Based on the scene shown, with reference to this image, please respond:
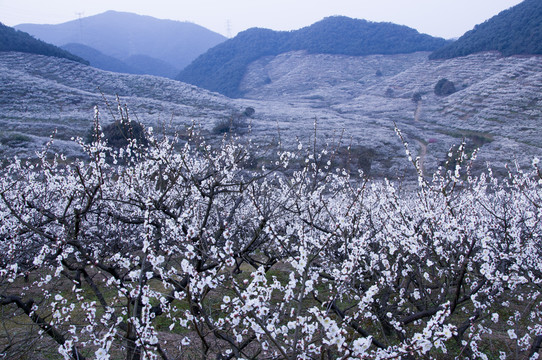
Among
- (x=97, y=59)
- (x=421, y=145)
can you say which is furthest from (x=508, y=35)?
(x=97, y=59)

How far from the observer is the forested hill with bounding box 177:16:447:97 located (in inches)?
4505

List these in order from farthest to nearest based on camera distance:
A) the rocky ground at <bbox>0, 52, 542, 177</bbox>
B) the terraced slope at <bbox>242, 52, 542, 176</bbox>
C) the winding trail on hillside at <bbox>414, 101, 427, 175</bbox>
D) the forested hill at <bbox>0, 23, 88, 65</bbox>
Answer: the forested hill at <bbox>0, 23, 88, 65</bbox>
the terraced slope at <bbox>242, 52, 542, 176</bbox>
the rocky ground at <bbox>0, 52, 542, 177</bbox>
the winding trail on hillside at <bbox>414, 101, 427, 175</bbox>

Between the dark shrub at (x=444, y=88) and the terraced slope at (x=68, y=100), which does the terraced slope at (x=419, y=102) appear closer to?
the dark shrub at (x=444, y=88)

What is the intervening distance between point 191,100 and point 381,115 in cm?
3670

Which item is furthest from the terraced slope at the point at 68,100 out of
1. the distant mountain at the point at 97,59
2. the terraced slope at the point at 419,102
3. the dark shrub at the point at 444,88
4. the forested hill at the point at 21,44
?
the distant mountain at the point at 97,59

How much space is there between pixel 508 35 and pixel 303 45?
234ft

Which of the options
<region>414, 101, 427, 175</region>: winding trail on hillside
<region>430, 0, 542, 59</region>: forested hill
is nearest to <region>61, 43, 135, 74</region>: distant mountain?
<region>414, 101, 427, 175</region>: winding trail on hillside

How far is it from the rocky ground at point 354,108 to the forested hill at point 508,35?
2.88m

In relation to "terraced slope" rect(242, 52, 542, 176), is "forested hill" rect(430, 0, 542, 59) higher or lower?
higher

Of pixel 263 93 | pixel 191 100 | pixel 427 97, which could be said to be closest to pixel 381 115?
pixel 427 97

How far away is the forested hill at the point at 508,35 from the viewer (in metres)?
69.5

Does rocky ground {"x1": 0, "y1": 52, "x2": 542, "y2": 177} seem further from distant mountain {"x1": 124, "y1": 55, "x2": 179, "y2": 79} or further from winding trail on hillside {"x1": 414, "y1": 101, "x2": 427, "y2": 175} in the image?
distant mountain {"x1": 124, "y1": 55, "x2": 179, "y2": 79}

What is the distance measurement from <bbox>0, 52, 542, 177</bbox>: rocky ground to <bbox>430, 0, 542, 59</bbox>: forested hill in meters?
2.88

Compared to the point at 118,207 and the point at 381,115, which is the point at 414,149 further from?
the point at 118,207
